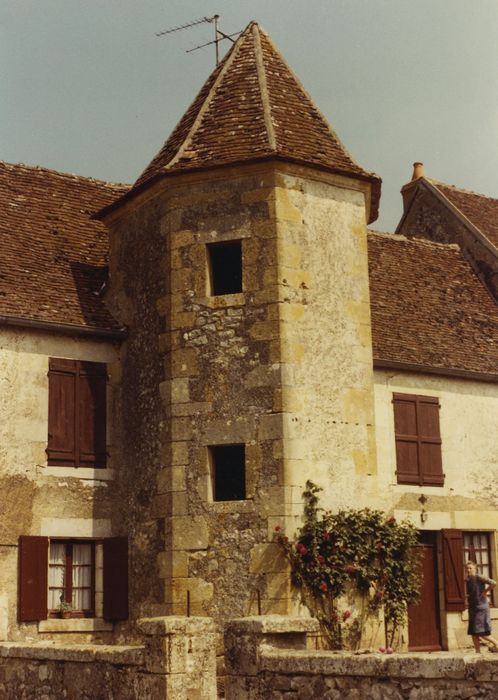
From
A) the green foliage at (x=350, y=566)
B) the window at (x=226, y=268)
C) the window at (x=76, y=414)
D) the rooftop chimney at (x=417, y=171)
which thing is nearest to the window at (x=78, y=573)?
the window at (x=76, y=414)

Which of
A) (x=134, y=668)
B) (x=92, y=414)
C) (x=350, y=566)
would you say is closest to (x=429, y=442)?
(x=350, y=566)

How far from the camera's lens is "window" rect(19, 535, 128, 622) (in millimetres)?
13500

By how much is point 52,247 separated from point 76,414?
2895 mm

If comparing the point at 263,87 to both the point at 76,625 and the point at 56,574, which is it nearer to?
the point at 56,574

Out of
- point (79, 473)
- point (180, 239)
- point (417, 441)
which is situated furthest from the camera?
point (417, 441)

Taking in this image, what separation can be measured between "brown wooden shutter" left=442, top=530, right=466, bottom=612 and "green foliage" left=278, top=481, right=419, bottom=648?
2.51 meters

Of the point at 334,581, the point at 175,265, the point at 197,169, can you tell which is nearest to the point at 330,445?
the point at 334,581

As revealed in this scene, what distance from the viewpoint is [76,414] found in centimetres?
1442

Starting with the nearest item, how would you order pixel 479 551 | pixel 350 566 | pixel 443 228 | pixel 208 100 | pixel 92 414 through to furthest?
pixel 350 566 → pixel 92 414 → pixel 208 100 → pixel 479 551 → pixel 443 228

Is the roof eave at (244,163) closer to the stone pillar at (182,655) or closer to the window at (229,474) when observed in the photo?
the window at (229,474)

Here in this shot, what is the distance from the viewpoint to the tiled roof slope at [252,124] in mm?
14281

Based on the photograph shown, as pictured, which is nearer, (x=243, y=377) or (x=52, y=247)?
(x=243, y=377)

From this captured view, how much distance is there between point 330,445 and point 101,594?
358cm

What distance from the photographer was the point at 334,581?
12875 mm
